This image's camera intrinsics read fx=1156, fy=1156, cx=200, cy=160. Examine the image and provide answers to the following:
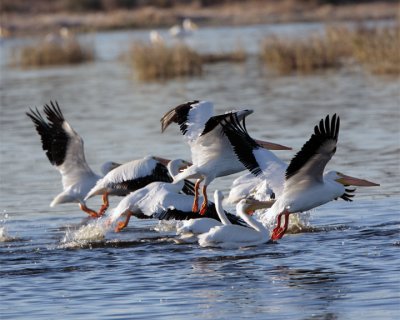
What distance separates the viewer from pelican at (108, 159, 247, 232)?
9484mm

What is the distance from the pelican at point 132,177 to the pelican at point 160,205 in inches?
21.5

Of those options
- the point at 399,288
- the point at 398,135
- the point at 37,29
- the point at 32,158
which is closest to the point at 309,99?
the point at 398,135

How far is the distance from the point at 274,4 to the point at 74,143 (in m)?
36.0

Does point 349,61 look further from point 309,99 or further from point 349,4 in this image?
point 349,4

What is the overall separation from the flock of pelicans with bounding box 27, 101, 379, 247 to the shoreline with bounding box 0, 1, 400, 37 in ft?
95.5

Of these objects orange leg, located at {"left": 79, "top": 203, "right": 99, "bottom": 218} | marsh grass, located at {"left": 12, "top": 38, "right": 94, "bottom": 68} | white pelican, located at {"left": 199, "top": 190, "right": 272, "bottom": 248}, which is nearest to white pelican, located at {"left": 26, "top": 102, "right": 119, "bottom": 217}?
orange leg, located at {"left": 79, "top": 203, "right": 99, "bottom": 218}

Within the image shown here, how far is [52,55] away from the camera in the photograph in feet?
90.3

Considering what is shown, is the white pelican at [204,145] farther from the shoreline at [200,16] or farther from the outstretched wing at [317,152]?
the shoreline at [200,16]

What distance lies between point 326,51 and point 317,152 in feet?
50.7

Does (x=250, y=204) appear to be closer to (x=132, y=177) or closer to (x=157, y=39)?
(x=132, y=177)

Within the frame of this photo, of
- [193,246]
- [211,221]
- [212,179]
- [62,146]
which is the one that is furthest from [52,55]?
[193,246]

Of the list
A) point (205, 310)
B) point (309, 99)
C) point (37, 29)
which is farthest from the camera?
point (37, 29)

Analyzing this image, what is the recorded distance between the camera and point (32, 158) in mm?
14250

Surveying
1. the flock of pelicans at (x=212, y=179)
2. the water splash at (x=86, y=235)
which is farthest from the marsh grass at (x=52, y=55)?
the water splash at (x=86, y=235)
